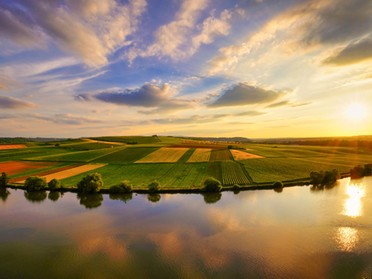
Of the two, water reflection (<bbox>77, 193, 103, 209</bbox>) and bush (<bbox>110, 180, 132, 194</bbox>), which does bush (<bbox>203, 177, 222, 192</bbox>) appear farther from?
water reflection (<bbox>77, 193, 103, 209</bbox>)

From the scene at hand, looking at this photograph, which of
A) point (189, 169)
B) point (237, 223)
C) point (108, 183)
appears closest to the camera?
point (237, 223)

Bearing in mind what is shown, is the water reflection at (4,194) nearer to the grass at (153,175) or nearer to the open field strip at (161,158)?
the grass at (153,175)

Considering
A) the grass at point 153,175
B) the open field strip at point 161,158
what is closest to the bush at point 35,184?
the grass at point 153,175

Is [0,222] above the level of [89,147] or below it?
below

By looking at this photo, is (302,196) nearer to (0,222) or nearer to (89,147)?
(0,222)

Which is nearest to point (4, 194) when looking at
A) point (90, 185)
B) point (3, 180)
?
point (3, 180)

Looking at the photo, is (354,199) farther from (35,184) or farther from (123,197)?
(35,184)

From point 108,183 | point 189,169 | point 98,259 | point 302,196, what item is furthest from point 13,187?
point 302,196
